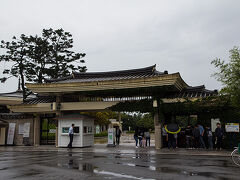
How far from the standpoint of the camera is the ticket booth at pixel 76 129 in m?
22.6

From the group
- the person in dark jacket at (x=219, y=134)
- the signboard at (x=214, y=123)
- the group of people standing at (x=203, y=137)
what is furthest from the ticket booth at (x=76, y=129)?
the person in dark jacket at (x=219, y=134)

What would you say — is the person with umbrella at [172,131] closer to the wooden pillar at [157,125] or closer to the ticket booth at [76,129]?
the wooden pillar at [157,125]

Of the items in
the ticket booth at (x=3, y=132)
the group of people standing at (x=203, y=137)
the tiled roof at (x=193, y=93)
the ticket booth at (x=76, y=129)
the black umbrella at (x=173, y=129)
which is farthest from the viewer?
the ticket booth at (x=3, y=132)

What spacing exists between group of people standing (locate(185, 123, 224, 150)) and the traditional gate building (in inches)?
87.0

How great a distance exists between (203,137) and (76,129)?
33.0 feet

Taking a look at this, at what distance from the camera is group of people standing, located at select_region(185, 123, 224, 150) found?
731 inches

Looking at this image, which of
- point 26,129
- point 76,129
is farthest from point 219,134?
point 26,129

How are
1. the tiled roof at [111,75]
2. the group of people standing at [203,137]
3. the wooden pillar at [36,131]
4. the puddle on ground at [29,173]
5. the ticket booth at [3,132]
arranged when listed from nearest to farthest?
the puddle on ground at [29,173]
the group of people standing at [203,137]
the tiled roof at [111,75]
the wooden pillar at [36,131]
the ticket booth at [3,132]

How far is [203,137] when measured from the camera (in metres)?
20.1

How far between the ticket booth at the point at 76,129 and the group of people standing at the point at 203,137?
8418 millimetres

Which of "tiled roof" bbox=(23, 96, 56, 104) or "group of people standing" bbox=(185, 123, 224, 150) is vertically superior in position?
"tiled roof" bbox=(23, 96, 56, 104)

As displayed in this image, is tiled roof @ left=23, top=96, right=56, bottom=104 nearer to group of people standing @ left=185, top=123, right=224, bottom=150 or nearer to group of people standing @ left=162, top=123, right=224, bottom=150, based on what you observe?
group of people standing @ left=162, top=123, right=224, bottom=150

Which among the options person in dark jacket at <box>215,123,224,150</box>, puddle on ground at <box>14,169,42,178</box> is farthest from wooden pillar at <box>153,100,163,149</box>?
puddle on ground at <box>14,169,42,178</box>

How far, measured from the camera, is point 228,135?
18.6 metres
